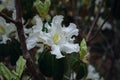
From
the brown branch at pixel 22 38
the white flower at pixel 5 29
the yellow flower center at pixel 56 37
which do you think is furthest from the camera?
the white flower at pixel 5 29

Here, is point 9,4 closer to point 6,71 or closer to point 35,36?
point 35,36

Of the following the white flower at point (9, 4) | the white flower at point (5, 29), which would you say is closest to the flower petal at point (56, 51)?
the white flower at point (5, 29)

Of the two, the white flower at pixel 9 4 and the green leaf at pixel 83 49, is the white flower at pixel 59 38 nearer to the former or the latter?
the green leaf at pixel 83 49

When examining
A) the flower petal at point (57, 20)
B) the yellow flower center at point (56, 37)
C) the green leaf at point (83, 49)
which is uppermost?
the flower petal at point (57, 20)

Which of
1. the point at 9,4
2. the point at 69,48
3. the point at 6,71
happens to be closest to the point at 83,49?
the point at 69,48

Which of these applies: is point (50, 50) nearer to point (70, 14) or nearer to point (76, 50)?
point (76, 50)

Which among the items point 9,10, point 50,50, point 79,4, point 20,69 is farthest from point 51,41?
point 79,4

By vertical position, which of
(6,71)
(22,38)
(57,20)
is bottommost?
(6,71)

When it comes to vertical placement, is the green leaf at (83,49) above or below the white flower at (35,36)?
below

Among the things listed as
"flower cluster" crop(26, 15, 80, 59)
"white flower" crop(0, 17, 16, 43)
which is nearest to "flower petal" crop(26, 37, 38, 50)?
"flower cluster" crop(26, 15, 80, 59)
